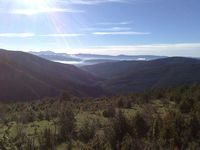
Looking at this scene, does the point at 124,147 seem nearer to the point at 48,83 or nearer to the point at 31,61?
the point at 48,83

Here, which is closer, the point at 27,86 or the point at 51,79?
the point at 27,86

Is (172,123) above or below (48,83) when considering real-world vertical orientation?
above

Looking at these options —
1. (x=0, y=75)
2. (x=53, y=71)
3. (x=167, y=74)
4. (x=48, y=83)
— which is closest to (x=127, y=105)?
(x=0, y=75)

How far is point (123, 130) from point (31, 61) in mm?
142123

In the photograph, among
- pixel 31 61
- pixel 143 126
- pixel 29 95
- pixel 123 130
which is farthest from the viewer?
pixel 31 61

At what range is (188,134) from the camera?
36.6 ft

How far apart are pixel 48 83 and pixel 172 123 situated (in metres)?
105

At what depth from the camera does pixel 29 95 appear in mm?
95125

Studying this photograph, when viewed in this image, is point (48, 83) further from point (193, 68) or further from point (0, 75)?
point (193, 68)

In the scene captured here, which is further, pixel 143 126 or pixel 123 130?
pixel 143 126

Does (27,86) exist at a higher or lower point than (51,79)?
higher

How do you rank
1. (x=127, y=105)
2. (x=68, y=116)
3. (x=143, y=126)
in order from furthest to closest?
(x=127, y=105)
(x=68, y=116)
(x=143, y=126)

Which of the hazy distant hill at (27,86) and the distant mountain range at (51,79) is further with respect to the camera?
the distant mountain range at (51,79)

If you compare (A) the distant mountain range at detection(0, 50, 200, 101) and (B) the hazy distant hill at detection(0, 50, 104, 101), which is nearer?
(B) the hazy distant hill at detection(0, 50, 104, 101)
